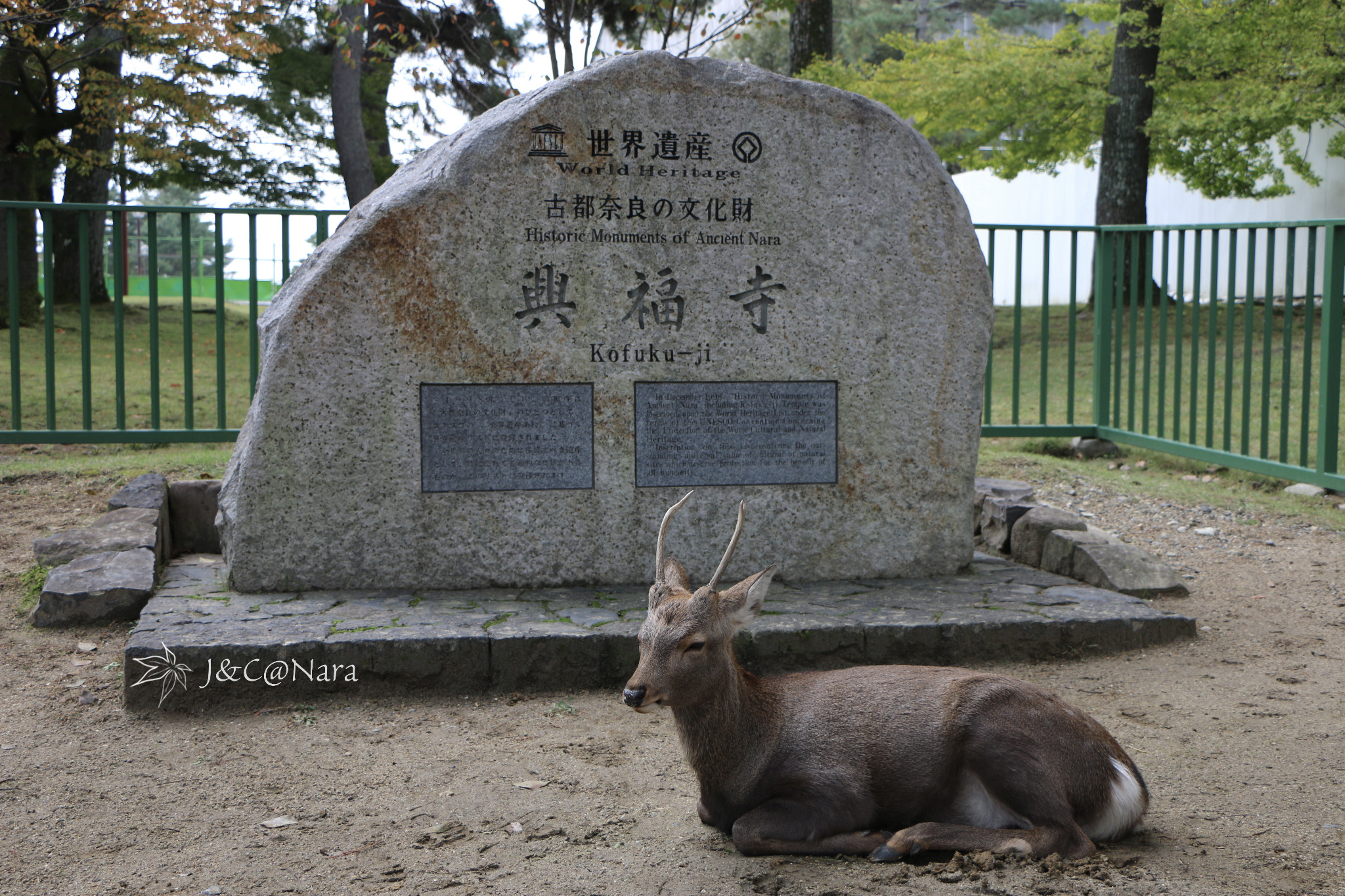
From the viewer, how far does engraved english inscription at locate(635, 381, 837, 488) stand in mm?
4949

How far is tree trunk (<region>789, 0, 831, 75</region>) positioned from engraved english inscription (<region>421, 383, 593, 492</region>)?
31.8 ft

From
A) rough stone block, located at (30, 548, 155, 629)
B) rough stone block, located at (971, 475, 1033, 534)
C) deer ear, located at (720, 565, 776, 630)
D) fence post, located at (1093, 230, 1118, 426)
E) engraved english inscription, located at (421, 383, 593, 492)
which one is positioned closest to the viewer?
deer ear, located at (720, 565, 776, 630)

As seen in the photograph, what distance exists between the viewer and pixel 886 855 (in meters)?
2.71

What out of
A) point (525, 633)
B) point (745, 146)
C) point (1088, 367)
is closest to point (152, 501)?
point (525, 633)

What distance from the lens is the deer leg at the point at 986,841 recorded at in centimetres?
265

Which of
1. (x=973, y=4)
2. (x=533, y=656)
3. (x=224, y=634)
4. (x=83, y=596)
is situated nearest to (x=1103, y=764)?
(x=533, y=656)

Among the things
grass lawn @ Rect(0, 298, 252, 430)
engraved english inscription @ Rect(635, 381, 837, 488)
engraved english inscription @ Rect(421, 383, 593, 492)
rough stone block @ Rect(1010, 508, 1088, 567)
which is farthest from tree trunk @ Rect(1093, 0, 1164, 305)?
grass lawn @ Rect(0, 298, 252, 430)

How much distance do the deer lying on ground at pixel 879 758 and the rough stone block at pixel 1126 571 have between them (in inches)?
98.5

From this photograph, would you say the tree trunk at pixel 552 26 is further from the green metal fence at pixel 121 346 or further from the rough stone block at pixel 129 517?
the rough stone block at pixel 129 517

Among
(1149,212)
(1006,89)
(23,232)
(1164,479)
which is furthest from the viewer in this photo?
(1149,212)

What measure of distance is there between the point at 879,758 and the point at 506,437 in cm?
255

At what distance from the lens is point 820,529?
507 centimetres

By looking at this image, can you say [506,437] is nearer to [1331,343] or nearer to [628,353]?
[628,353]

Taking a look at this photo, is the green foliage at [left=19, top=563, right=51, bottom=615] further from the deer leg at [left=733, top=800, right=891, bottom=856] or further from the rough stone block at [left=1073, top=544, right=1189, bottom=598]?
the rough stone block at [left=1073, top=544, right=1189, bottom=598]
